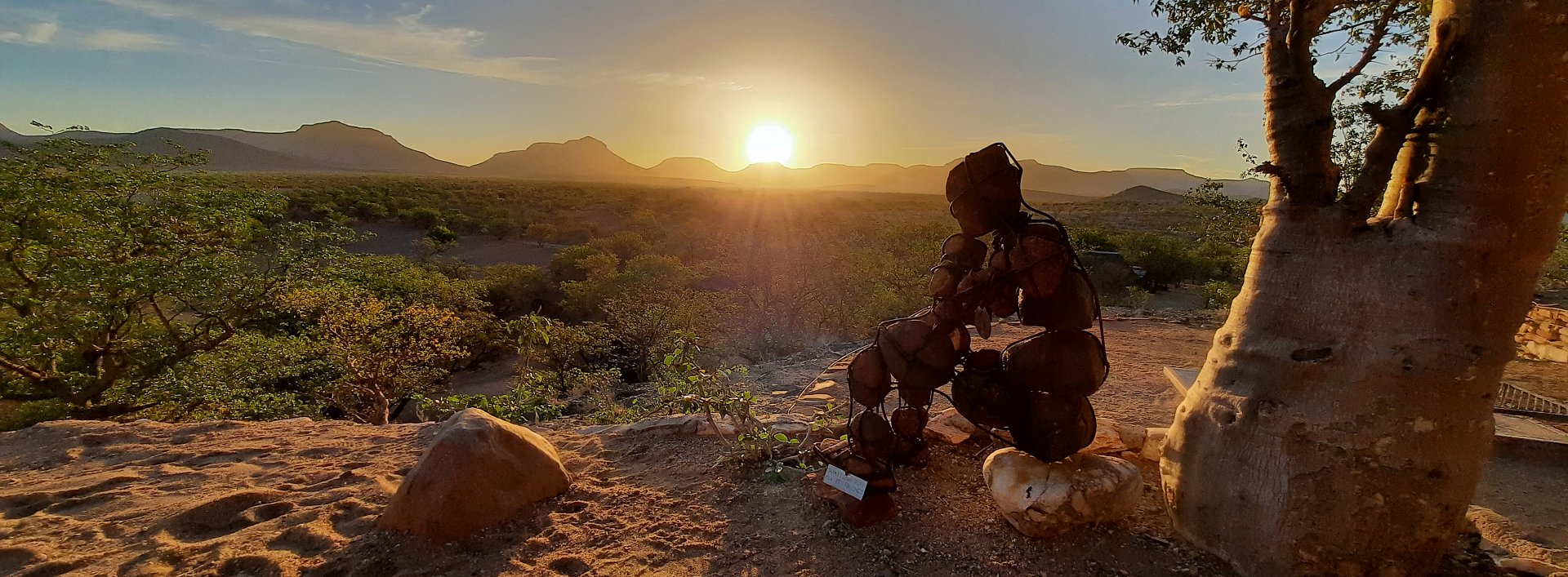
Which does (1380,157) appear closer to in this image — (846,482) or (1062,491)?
(1062,491)

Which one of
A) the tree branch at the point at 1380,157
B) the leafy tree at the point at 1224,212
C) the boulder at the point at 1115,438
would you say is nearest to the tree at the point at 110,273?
the boulder at the point at 1115,438

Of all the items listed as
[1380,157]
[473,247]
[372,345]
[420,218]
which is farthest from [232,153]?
[1380,157]

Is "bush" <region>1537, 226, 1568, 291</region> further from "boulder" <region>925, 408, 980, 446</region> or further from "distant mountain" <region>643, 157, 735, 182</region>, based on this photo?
"distant mountain" <region>643, 157, 735, 182</region>

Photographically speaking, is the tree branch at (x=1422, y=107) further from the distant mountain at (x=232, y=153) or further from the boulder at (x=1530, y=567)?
Result: the distant mountain at (x=232, y=153)

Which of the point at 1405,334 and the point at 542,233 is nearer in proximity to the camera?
the point at 1405,334

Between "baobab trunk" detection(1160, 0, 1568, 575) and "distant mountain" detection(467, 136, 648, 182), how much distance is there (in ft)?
511

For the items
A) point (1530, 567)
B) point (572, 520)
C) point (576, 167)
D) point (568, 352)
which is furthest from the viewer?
point (576, 167)

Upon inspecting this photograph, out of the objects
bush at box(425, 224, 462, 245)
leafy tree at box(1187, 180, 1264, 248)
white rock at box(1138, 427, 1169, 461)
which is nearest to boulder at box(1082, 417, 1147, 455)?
white rock at box(1138, 427, 1169, 461)

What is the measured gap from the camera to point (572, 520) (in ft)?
9.04

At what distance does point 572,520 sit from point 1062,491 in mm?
2032

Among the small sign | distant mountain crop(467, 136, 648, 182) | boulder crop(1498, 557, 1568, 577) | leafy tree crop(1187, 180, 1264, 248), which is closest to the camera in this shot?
boulder crop(1498, 557, 1568, 577)

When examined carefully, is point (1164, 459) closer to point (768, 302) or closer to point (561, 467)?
point (561, 467)

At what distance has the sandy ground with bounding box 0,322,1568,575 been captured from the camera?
2.32 metres

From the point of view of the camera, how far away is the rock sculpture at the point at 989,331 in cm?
210
